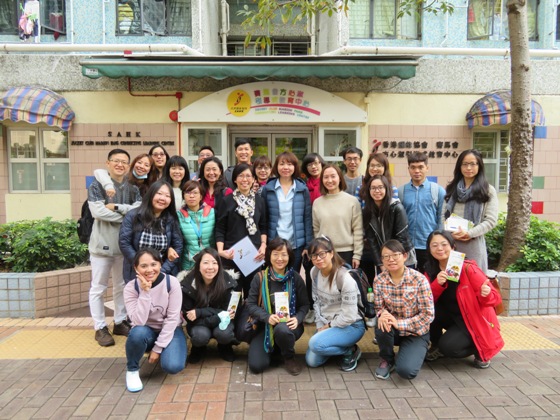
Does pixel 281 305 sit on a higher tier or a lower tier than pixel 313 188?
lower

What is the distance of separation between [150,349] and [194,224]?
1207 millimetres

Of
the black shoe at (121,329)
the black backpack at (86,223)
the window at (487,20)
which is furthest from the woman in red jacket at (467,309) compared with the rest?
the window at (487,20)

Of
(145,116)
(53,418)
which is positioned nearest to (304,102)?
(145,116)

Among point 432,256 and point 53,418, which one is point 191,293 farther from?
point 432,256

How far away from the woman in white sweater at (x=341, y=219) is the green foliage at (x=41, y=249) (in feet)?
10.9

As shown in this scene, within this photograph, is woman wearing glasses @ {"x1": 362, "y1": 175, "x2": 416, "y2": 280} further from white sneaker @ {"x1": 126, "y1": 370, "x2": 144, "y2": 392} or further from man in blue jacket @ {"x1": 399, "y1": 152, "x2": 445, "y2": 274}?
white sneaker @ {"x1": 126, "y1": 370, "x2": 144, "y2": 392}

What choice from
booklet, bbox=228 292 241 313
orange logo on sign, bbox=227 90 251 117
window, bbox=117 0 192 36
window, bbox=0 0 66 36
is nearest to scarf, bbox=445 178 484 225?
booklet, bbox=228 292 241 313

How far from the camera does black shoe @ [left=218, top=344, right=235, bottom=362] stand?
3.89 meters

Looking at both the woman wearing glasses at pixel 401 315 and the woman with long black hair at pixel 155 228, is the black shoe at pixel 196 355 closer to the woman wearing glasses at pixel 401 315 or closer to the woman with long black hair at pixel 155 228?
the woman with long black hair at pixel 155 228

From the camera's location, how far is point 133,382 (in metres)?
3.37

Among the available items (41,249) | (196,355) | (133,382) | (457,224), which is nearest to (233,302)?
(196,355)

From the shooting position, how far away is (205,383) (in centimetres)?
347

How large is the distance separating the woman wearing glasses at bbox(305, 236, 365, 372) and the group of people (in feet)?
0.04

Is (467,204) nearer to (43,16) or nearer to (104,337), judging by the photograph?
(104,337)
